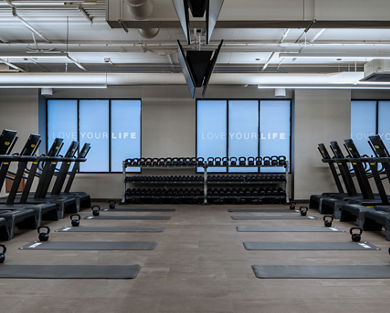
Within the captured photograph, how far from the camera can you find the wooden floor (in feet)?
8.67

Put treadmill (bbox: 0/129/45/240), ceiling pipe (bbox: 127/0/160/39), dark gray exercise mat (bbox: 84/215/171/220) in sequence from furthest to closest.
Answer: dark gray exercise mat (bbox: 84/215/171/220) < treadmill (bbox: 0/129/45/240) < ceiling pipe (bbox: 127/0/160/39)

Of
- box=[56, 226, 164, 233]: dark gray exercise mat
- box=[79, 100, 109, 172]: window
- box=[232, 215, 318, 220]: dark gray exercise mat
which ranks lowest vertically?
box=[232, 215, 318, 220]: dark gray exercise mat

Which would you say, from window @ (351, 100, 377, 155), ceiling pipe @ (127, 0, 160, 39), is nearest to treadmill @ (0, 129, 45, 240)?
ceiling pipe @ (127, 0, 160, 39)

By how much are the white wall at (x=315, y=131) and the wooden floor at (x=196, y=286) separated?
A: 463cm

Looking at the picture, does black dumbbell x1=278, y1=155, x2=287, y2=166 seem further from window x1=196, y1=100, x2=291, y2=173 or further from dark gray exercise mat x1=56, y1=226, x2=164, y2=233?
dark gray exercise mat x1=56, y1=226, x2=164, y2=233

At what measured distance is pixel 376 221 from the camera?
5.19m

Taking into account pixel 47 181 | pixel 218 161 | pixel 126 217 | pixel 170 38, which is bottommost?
pixel 126 217

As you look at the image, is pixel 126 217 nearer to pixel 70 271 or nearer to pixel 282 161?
pixel 70 271

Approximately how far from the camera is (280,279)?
128 inches

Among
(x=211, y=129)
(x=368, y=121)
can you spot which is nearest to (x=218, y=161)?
(x=211, y=129)

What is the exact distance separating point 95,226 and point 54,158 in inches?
63.4

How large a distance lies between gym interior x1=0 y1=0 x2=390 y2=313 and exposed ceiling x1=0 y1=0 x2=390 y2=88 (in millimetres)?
34

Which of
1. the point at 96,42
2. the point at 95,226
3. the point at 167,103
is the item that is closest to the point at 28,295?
the point at 95,226

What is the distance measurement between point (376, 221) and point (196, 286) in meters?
3.39
